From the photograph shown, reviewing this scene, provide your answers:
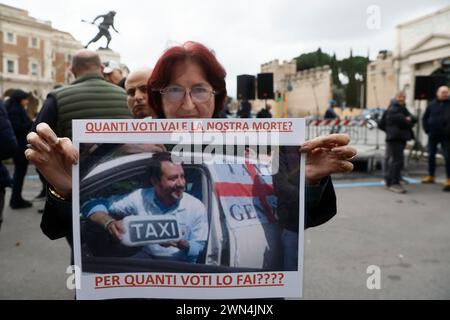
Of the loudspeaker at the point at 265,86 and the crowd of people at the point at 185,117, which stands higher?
the loudspeaker at the point at 265,86

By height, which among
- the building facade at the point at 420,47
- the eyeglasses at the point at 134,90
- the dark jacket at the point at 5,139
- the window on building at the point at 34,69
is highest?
the window on building at the point at 34,69

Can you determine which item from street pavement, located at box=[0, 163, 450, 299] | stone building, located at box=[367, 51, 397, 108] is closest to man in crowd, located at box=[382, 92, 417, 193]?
street pavement, located at box=[0, 163, 450, 299]

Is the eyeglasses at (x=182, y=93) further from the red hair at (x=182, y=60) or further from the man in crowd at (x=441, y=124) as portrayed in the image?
the man in crowd at (x=441, y=124)

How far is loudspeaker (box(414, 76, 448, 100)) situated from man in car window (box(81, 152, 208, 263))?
10603 millimetres

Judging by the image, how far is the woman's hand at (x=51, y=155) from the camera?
0.98 meters

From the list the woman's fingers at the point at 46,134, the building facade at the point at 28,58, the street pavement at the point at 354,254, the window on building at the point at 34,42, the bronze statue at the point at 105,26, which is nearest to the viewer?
the woman's fingers at the point at 46,134

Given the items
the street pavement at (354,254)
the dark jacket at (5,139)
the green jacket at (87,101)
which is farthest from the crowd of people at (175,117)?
the street pavement at (354,254)

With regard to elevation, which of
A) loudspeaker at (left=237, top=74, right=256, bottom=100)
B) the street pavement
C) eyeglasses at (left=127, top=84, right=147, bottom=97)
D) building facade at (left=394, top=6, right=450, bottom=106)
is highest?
building facade at (left=394, top=6, right=450, bottom=106)

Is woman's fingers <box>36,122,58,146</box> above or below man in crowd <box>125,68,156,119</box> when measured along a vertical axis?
below

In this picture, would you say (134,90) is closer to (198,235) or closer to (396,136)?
(198,235)

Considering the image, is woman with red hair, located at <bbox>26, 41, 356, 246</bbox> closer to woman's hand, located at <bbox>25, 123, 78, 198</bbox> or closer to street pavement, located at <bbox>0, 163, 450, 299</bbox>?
woman's hand, located at <bbox>25, 123, 78, 198</bbox>

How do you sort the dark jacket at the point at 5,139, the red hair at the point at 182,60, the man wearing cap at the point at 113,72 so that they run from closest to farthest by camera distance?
the red hair at the point at 182,60 < the dark jacket at the point at 5,139 < the man wearing cap at the point at 113,72

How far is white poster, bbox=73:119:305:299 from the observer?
3.35 ft
